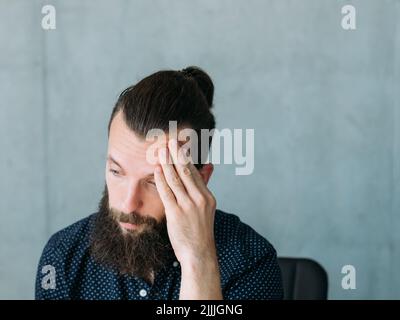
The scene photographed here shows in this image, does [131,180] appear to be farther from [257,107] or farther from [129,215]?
[257,107]

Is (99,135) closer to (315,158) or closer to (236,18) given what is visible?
(236,18)

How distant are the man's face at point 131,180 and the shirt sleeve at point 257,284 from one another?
25 cm

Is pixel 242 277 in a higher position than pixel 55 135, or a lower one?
lower

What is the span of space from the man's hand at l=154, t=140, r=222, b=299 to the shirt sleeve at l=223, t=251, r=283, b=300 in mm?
257

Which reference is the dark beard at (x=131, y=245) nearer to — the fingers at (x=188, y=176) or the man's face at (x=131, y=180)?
the man's face at (x=131, y=180)

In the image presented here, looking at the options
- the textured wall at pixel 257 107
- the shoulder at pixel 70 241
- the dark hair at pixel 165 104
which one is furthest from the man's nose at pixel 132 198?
the textured wall at pixel 257 107

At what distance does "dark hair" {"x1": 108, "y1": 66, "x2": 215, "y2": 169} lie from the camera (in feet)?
4.83

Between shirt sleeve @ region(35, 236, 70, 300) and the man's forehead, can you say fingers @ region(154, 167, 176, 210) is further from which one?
shirt sleeve @ region(35, 236, 70, 300)

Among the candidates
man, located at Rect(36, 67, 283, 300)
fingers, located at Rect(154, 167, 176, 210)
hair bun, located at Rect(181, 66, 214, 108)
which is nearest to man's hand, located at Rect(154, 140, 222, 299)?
fingers, located at Rect(154, 167, 176, 210)

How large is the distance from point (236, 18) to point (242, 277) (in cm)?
138

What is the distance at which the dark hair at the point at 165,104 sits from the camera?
1.47 metres

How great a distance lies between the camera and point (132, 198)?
139 cm
